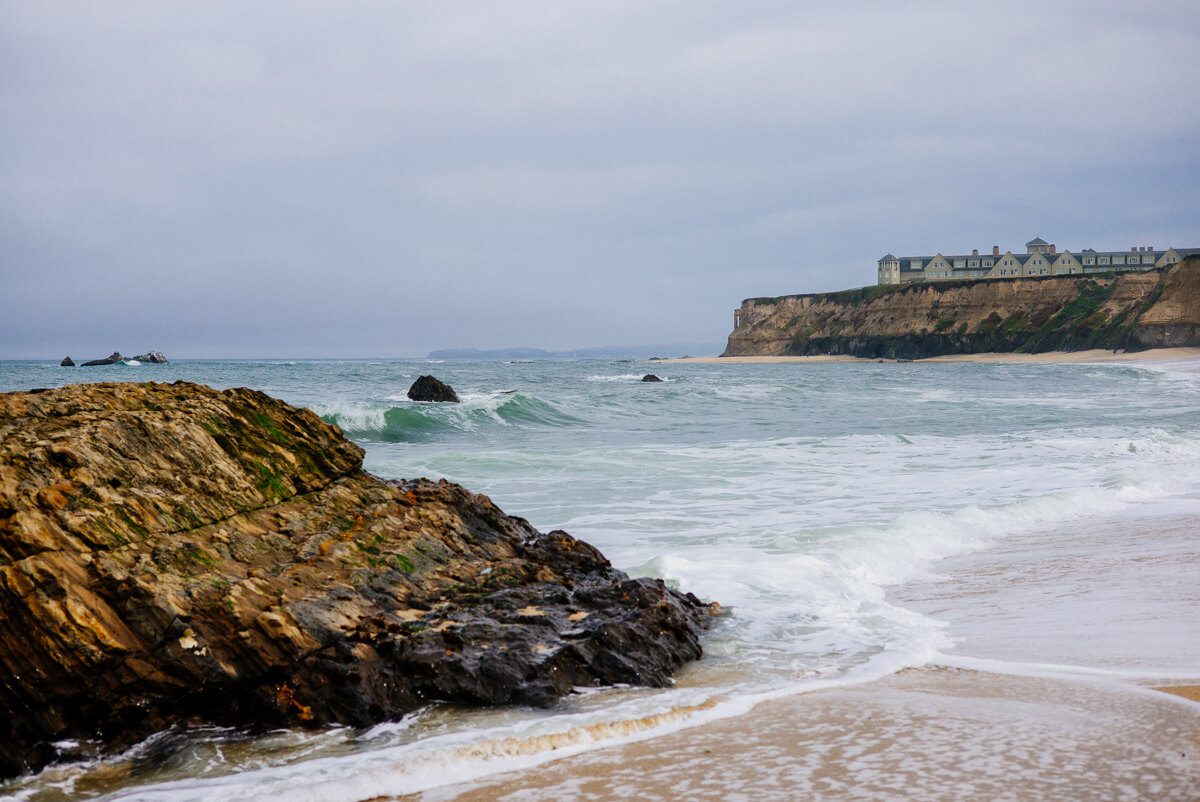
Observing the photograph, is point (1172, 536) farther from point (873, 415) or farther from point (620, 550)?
point (873, 415)

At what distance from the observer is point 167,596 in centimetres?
462

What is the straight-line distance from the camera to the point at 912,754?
3910 mm

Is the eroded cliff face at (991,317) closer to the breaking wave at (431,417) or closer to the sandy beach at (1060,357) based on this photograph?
the sandy beach at (1060,357)

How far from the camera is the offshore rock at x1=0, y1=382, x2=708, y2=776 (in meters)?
4.37

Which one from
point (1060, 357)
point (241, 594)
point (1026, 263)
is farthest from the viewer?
point (1026, 263)

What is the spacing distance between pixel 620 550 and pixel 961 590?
299 centimetres

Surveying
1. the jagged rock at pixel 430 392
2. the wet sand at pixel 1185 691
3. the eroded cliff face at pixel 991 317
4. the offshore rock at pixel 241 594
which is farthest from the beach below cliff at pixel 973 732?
the eroded cliff face at pixel 991 317

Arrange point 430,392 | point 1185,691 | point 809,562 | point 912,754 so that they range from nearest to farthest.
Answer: point 912,754, point 1185,691, point 809,562, point 430,392

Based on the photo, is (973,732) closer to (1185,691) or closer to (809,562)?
(1185,691)

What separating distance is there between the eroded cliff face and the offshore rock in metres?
85.6

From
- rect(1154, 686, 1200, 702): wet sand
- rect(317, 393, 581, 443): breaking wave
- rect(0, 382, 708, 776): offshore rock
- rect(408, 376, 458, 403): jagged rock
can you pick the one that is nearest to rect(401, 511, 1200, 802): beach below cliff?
rect(1154, 686, 1200, 702): wet sand

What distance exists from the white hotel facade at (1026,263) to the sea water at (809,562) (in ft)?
350

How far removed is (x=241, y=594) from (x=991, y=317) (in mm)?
99235

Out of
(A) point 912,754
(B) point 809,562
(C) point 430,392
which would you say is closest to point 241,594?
(A) point 912,754
